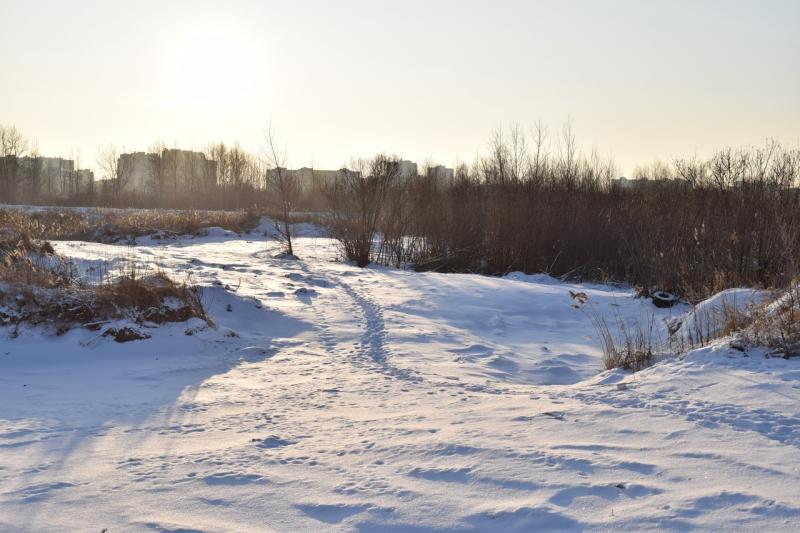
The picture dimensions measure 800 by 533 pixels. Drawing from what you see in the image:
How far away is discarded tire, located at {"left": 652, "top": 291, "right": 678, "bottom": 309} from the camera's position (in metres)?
8.98

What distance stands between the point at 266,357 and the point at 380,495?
11.8 feet

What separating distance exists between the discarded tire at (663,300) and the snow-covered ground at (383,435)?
2.28 meters

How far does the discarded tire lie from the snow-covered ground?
228cm

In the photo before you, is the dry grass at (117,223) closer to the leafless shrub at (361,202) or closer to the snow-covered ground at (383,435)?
the leafless shrub at (361,202)

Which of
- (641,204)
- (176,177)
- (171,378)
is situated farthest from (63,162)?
(171,378)

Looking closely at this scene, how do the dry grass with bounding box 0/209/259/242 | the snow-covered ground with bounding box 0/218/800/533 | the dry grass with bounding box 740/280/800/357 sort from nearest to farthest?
1. the snow-covered ground with bounding box 0/218/800/533
2. the dry grass with bounding box 740/280/800/357
3. the dry grass with bounding box 0/209/259/242

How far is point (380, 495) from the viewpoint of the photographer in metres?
3.02

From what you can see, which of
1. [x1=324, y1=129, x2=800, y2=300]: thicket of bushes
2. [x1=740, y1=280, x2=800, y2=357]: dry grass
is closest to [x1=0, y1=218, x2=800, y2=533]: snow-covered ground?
[x1=740, y1=280, x2=800, y2=357]: dry grass

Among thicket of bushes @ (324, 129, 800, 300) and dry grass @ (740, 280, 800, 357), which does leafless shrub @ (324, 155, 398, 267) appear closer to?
thicket of bushes @ (324, 129, 800, 300)

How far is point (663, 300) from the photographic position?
354 inches

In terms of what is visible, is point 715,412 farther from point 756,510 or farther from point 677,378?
point 756,510

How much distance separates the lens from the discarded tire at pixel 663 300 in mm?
8984

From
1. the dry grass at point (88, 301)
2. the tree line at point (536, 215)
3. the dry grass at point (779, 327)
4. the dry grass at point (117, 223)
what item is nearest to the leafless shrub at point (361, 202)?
the tree line at point (536, 215)

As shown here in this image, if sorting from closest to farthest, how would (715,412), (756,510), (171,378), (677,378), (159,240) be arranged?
1. (756,510)
2. (715,412)
3. (677,378)
4. (171,378)
5. (159,240)
